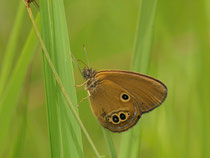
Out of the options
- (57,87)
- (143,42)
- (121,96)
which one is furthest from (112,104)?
(57,87)

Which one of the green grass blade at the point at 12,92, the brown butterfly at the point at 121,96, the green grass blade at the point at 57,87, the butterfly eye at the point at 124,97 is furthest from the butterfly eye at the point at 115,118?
the green grass blade at the point at 12,92

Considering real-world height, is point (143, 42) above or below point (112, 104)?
above

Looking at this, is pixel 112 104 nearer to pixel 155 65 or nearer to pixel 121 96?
pixel 121 96

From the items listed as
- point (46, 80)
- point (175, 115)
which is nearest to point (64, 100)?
point (46, 80)

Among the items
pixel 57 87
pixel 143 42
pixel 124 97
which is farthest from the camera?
pixel 124 97

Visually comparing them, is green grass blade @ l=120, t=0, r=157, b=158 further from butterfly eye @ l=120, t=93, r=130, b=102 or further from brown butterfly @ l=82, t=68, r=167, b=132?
butterfly eye @ l=120, t=93, r=130, b=102

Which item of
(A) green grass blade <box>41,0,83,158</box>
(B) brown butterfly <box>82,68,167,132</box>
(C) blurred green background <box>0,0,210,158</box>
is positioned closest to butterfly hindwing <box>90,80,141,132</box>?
(B) brown butterfly <box>82,68,167,132</box>
